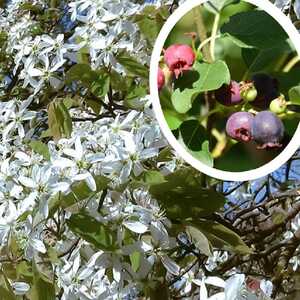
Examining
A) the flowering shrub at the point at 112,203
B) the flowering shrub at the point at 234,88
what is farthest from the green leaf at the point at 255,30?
the flowering shrub at the point at 112,203

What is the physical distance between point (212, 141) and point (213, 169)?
23 mm

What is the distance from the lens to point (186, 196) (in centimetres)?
89

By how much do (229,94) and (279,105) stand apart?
0.04 m

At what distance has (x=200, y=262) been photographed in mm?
984

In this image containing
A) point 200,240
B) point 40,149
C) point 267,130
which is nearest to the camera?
point 267,130

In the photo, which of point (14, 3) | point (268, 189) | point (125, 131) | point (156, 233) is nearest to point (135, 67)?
point (125, 131)

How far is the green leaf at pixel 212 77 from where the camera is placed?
700 mm

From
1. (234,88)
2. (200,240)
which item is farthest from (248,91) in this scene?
(200,240)

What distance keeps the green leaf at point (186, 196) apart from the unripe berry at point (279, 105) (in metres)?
0.19

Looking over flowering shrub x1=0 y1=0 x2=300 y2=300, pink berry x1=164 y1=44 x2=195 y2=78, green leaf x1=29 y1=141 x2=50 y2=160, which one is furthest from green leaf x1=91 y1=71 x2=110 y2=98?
pink berry x1=164 y1=44 x2=195 y2=78

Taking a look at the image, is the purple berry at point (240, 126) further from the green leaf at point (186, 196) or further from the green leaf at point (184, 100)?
the green leaf at point (186, 196)

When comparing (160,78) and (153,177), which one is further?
(153,177)

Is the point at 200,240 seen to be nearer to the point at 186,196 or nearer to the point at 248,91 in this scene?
the point at 186,196

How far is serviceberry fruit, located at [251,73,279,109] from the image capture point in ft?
2.28
